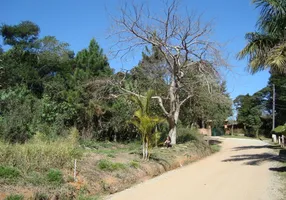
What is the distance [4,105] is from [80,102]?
19.5 ft

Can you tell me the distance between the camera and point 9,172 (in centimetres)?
888

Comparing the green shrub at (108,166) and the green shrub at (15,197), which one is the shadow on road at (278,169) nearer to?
the green shrub at (108,166)

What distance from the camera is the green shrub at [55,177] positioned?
952 centimetres

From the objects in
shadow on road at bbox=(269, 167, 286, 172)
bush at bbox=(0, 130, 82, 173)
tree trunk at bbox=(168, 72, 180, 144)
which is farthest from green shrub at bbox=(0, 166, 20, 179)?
tree trunk at bbox=(168, 72, 180, 144)

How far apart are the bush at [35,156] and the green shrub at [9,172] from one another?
18.6 inches

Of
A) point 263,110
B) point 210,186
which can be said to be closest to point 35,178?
point 210,186

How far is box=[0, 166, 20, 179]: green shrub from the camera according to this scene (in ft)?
28.8

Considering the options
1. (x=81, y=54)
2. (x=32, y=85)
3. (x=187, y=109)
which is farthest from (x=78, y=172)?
(x=32, y=85)

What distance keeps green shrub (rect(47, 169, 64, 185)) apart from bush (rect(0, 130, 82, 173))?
428 mm

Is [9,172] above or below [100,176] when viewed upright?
above

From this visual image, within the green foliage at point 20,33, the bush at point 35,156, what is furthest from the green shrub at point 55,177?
the green foliage at point 20,33

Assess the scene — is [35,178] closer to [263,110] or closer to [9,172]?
[9,172]

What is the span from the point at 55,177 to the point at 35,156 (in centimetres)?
114

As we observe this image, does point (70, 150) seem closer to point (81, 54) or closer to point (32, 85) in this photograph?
point (81, 54)
